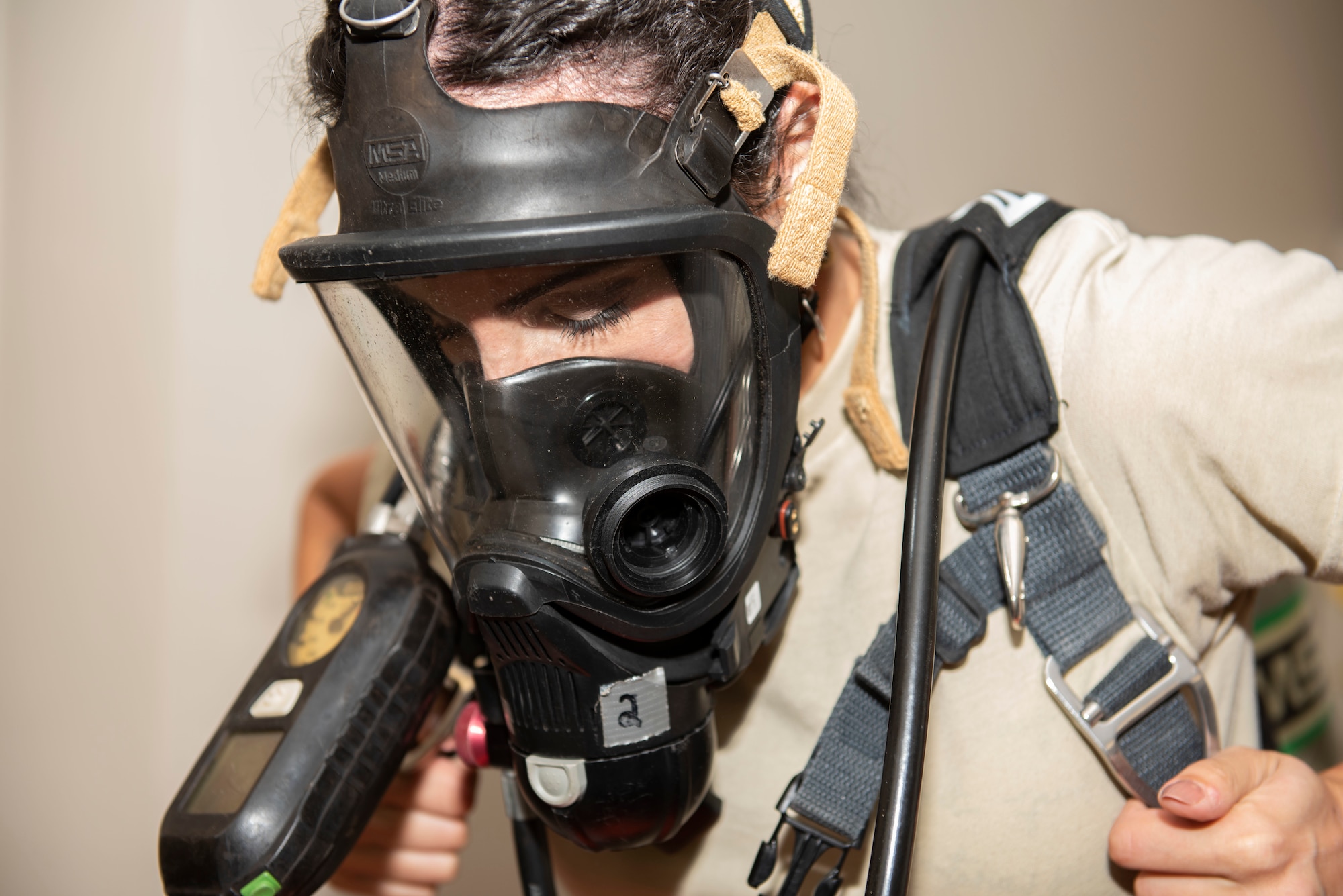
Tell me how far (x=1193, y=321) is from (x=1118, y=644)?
289mm

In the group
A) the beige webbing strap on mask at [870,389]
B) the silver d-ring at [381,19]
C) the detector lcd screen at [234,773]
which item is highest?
the silver d-ring at [381,19]

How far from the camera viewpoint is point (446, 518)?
2.77 feet

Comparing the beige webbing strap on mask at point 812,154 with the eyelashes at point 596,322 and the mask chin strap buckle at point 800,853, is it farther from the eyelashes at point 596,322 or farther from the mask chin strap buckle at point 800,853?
the mask chin strap buckle at point 800,853

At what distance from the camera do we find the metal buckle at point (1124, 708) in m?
0.82

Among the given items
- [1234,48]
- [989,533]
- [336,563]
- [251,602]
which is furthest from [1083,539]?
[1234,48]

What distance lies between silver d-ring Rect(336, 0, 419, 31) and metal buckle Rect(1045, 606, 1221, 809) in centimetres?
74

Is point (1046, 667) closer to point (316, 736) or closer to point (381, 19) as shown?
point (316, 736)

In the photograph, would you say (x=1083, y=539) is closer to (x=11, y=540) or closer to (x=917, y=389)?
(x=917, y=389)

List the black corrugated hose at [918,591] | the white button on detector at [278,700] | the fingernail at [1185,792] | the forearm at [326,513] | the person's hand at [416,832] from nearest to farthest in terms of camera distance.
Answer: the black corrugated hose at [918,591] → the fingernail at [1185,792] → the white button on detector at [278,700] → the person's hand at [416,832] → the forearm at [326,513]

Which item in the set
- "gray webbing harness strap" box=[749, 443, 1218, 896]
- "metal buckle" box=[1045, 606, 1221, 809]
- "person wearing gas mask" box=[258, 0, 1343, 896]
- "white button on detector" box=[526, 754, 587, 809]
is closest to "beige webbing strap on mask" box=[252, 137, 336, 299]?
"person wearing gas mask" box=[258, 0, 1343, 896]

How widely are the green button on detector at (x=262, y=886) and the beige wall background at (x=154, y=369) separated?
0.61 metres

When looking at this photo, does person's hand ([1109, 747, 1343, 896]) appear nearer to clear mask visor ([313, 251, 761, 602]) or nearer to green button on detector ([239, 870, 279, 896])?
clear mask visor ([313, 251, 761, 602])

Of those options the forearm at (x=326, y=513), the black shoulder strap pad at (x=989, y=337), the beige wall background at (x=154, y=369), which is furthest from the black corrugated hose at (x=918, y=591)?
the forearm at (x=326, y=513)

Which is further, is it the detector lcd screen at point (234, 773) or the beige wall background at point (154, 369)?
the beige wall background at point (154, 369)
